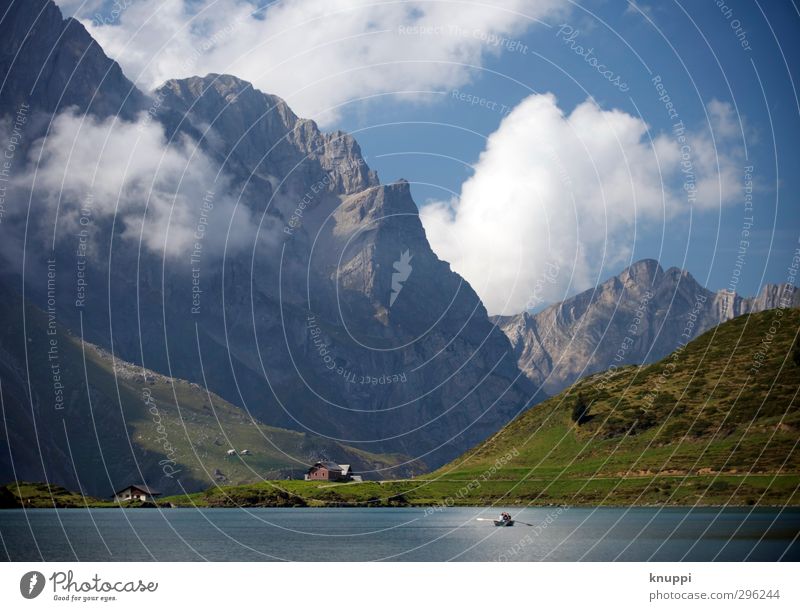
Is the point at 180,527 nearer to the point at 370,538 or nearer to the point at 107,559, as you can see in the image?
the point at 370,538
